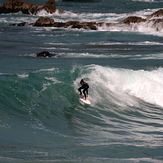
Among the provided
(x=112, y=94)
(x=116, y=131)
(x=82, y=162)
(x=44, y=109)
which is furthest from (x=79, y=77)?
(x=82, y=162)

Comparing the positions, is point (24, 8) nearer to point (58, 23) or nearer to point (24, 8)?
point (24, 8)

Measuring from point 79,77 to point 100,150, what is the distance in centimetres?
767

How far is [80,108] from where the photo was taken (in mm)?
14219

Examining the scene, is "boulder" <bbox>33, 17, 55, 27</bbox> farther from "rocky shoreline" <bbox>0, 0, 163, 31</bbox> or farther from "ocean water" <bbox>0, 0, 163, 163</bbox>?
"ocean water" <bbox>0, 0, 163, 163</bbox>

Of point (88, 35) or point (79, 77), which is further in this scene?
point (88, 35)

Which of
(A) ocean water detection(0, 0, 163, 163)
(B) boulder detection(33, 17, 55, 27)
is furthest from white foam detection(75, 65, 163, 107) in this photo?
(B) boulder detection(33, 17, 55, 27)

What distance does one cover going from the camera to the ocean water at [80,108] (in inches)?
367

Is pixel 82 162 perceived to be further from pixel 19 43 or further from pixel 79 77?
pixel 19 43

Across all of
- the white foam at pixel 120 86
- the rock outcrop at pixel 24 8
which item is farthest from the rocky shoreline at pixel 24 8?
the white foam at pixel 120 86

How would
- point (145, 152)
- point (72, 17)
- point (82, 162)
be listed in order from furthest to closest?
point (72, 17) < point (145, 152) < point (82, 162)

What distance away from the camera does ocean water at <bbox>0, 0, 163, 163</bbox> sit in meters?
9.33

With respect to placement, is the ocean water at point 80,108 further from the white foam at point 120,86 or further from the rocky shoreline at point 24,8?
the rocky shoreline at point 24,8

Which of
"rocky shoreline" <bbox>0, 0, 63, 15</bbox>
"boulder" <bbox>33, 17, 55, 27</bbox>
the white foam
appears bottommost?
the white foam

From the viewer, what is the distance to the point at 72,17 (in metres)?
60.9
